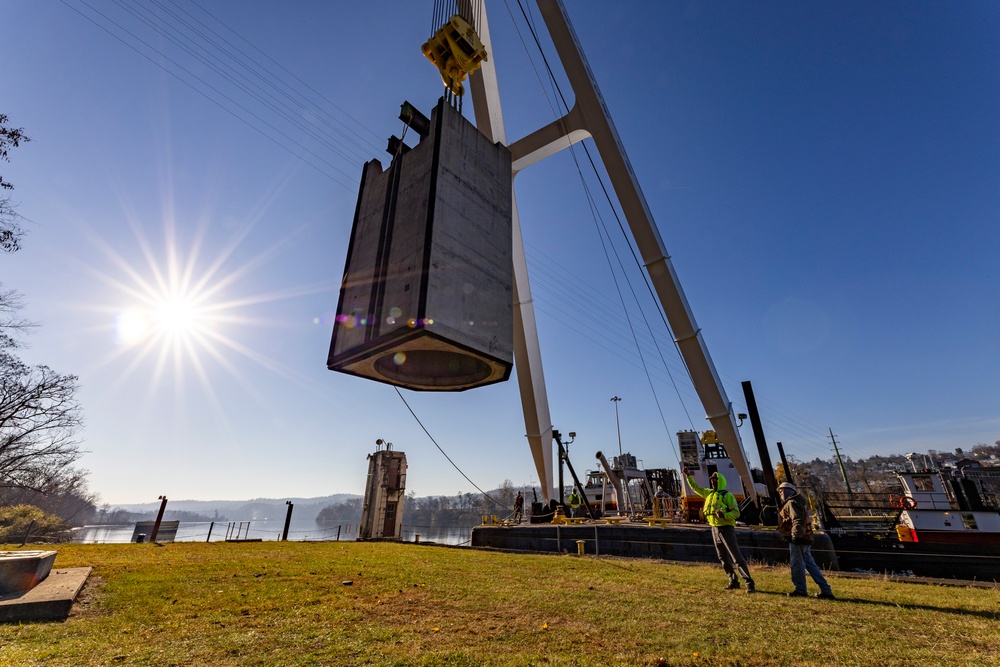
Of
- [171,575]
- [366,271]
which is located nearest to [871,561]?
[366,271]

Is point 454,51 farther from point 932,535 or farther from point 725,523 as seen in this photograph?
point 932,535

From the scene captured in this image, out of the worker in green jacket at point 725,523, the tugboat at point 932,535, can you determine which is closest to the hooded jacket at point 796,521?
the worker in green jacket at point 725,523

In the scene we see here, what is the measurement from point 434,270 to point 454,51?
6.60m

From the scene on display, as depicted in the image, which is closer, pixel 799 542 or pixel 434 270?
pixel 434 270

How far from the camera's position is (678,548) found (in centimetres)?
1270

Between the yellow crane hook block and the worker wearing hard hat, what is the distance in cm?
1038

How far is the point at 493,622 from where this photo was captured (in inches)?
181

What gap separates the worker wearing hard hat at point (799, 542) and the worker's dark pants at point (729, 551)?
0.68m

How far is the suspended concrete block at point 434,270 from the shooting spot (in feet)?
20.0

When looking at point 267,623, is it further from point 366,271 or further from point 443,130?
point 443,130

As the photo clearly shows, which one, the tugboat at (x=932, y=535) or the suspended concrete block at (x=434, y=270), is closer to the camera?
the suspended concrete block at (x=434, y=270)

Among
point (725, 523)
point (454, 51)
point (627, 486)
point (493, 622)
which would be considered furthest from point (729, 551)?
point (627, 486)

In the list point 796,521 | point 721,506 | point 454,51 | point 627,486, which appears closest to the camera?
point 796,521

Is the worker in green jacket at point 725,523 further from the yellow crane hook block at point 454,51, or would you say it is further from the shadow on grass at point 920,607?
the yellow crane hook block at point 454,51
